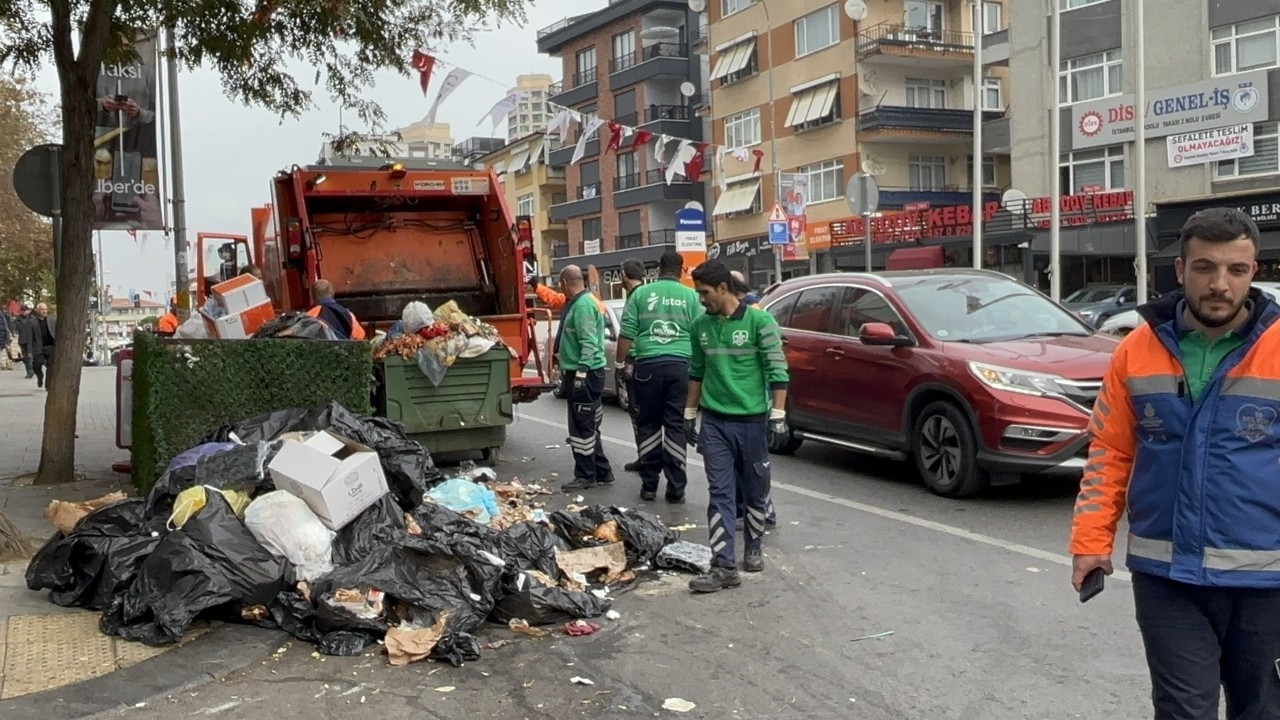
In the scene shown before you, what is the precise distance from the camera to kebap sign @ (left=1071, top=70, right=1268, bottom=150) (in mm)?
Answer: 27984

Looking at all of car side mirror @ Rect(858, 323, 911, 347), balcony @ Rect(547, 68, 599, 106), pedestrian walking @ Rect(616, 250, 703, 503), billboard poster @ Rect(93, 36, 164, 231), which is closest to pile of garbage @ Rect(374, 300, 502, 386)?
pedestrian walking @ Rect(616, 250, 703, 503)

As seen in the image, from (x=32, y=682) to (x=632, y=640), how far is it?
244 cm

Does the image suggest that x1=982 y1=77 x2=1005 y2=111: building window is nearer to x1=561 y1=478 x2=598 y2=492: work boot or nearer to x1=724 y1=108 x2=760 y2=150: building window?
x1=724 y1=108 x2=760 y2=150: building window

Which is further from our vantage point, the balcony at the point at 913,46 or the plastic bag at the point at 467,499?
the balcony at the point at 913,46

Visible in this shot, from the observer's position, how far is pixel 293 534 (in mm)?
5562

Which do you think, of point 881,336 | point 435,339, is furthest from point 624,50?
point 881,336

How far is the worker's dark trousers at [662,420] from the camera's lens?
28.3 ft

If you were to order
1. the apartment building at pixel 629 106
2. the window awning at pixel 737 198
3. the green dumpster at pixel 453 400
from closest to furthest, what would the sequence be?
the green dumpster at pixel 453 400
the window awning at pixel 737 198
the apartment building at pixel 629 106

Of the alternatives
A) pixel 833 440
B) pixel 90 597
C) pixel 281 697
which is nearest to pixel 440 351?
pixel 833 440

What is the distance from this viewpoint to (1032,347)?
831cm

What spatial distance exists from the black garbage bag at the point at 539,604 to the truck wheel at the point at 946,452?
3497 millimetres

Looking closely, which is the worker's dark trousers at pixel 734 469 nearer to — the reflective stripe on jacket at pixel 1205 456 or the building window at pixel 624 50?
the reflective stripe on jacket at pixel 1205 456

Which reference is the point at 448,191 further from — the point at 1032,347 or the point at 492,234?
the point at 1032,347

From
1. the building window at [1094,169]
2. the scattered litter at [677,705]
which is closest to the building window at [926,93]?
the building window at [1094,169]
